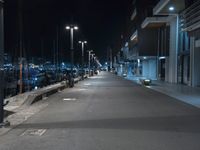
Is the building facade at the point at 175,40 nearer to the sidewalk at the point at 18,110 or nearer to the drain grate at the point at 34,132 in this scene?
the sidewalk at the point at 18,110

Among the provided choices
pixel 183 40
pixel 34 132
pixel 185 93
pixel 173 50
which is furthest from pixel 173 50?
pixel 34 132

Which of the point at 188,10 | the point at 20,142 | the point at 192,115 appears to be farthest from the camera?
the point at 188,10

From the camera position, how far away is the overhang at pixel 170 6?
36.5 m

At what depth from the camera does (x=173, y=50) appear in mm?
46438

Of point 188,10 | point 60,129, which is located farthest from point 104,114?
point 188,10

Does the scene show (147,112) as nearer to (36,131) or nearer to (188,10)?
(36,131)

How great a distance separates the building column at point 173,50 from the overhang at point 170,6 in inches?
116

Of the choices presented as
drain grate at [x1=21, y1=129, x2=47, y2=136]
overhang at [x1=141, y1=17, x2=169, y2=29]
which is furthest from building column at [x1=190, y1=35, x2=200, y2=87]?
drain grate at [x1=21, y1=129, x2=47, y2=136]

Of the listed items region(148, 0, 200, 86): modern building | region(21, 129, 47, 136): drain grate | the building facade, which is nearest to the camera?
region(21, 129, 47, 136): drain grate

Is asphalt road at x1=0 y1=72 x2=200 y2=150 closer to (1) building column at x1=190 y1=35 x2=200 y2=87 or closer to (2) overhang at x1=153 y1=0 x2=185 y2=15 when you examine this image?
(1) building column at x1=190 y1=35 x2=200 y2=87

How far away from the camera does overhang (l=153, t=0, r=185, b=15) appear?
36541 mm

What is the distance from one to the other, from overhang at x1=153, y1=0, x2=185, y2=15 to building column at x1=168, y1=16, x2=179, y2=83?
2.95 m

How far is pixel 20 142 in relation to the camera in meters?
9.72

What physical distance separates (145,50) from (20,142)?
58383mm
